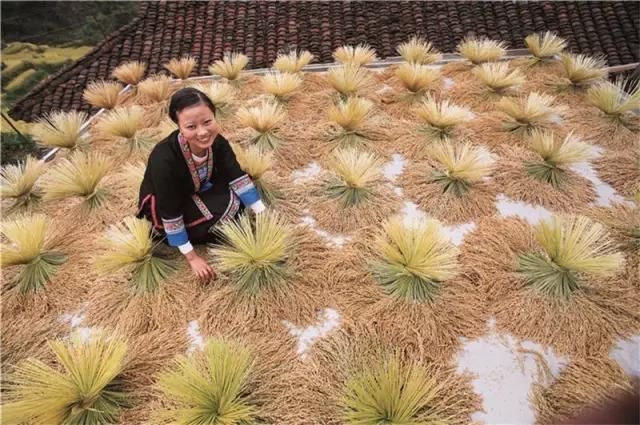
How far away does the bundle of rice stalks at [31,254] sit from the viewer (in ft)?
7.42

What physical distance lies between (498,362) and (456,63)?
3519 mm

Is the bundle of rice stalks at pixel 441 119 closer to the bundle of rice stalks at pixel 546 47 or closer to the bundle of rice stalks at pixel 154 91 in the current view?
the bundle of rice stalks at pixel 546 47

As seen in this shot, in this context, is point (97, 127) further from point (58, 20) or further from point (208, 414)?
point (58, 20)

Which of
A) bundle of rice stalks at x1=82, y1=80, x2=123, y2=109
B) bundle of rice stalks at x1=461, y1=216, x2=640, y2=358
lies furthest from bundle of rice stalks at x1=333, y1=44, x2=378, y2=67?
bundle of rice stalks at x1=461, y1=216, x2=640, y2=358

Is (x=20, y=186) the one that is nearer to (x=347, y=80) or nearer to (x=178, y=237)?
(x=178, y=237)

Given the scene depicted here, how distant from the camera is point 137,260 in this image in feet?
7.19

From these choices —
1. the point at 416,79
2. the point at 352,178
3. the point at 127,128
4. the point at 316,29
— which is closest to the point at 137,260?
the point at 352,178

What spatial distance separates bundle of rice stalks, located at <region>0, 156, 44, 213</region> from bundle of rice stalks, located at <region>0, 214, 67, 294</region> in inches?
23.4

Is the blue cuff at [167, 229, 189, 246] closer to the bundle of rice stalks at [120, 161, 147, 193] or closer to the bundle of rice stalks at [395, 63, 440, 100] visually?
the bundle of rice stalks at [120, 161, 147, 193]

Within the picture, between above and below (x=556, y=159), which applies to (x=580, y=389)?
below

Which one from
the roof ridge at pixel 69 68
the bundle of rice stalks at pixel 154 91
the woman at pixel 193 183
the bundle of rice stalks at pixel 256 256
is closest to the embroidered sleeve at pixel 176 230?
the woman at pixel 193 183

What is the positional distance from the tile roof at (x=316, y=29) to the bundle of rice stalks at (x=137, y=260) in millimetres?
5127

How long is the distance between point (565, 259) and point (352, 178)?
132 centimetres

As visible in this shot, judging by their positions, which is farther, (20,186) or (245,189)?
(20,186)
